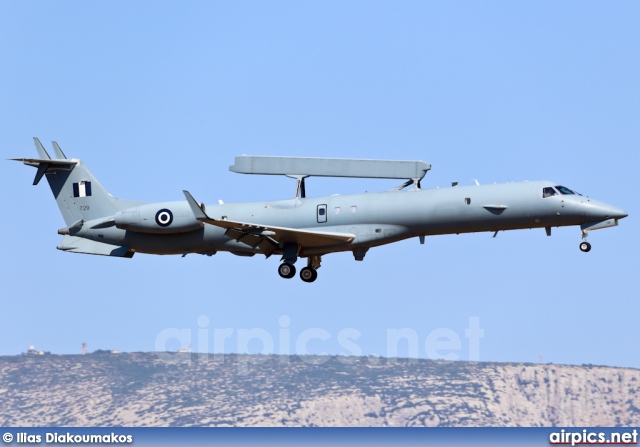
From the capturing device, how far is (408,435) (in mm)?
102750

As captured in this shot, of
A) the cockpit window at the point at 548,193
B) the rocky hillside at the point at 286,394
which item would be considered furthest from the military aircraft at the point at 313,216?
the rocky hillside at the point at 286,394

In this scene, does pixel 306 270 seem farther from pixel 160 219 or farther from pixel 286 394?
pixel 286 394

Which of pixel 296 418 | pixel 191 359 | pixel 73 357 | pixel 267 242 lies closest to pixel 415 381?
pixel 296 418

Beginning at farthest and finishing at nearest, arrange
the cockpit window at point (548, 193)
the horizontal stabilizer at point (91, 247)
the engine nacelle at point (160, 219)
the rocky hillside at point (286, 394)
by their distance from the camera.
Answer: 1. the rocky hillside at point (286, 394)
2. the horizontal stabilizer at point (91, 247)
3. the engine nacelle at point (160, 219)
4. the cockpit window at point (548, 193)

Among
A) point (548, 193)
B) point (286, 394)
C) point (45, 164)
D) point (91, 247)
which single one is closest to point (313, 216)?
point (548, 193)

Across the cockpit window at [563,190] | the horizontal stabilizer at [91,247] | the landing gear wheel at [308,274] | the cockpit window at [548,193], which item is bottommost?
the landing gear wheel at [308,274]

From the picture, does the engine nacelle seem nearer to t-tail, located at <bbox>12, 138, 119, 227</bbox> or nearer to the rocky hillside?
t-tail, located at <bbox>12, 138, 119, 227</bbox>

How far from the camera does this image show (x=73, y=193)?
52.4m

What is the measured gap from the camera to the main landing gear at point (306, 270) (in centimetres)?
4838

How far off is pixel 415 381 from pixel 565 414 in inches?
601

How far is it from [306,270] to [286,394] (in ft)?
217

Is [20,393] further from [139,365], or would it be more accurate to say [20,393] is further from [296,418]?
[296,418]

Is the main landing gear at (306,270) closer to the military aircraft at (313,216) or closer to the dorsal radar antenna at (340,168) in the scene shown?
the military aircraft at (313,216)

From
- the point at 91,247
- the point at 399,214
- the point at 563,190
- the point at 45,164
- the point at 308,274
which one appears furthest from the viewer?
the point at 45,164
